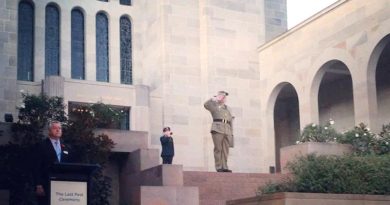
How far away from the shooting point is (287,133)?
3309 centimetres

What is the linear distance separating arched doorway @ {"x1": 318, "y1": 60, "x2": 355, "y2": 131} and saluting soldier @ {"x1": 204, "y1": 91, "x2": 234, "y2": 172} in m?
10.4

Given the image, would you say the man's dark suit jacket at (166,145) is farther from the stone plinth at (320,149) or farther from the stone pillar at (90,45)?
the stone pillar at (90,45)

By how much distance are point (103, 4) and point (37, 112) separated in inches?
465

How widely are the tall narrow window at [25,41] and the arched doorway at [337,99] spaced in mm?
11787

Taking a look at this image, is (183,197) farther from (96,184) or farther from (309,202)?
(309,202)

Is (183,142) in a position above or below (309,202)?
above

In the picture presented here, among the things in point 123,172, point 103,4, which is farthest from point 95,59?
point 123,172

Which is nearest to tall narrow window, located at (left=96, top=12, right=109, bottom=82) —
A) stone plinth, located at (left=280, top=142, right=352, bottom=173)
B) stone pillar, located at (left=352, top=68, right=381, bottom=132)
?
stone pillar, located at (left=352, top=68, right=381, bottom=132)

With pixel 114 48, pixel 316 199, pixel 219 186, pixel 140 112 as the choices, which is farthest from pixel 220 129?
pixel 114 48

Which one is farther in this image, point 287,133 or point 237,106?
point 287,133

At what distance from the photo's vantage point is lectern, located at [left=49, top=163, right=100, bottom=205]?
386 inches

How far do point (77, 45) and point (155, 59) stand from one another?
335 centimetres

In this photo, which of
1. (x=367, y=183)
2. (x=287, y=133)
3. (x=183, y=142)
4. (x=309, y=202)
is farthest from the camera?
(x=287, y=133)

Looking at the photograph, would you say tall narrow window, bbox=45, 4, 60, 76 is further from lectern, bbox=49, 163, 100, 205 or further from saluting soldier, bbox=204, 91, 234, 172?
lectern, bbox=49, 163, 100, 205
